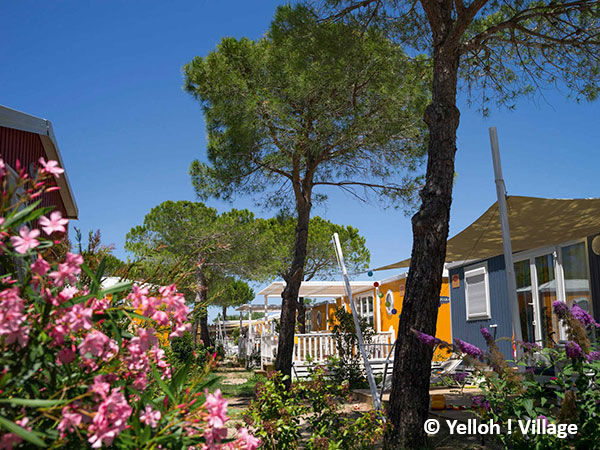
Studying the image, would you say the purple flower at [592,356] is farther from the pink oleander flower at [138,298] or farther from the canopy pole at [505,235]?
the pink oleander flower at [138,298]

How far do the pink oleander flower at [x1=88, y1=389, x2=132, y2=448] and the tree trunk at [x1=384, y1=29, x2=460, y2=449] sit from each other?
300cm

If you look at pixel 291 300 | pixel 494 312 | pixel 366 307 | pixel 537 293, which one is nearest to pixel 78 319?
pixel 291 300

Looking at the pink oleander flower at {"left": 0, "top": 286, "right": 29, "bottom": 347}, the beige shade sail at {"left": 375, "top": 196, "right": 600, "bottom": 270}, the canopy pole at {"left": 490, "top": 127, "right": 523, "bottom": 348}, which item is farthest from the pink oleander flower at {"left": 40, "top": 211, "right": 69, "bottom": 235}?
the beige shade sail at {"left": 375, "top": 196, "right": 600, "bottom": 270}

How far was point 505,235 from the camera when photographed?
487 cm

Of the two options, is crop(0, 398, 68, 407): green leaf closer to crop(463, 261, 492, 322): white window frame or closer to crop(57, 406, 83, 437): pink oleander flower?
crop(57, 406, 83, 437): pink oleander flower

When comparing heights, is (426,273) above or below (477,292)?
above

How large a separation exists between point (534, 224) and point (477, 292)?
3512 mm

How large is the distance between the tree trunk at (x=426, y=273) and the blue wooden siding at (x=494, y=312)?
4.93 meters

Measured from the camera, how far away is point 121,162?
10445 millimetres

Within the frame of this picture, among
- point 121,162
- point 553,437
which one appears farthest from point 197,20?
point 553,437

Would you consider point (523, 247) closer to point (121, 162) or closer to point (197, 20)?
point (197, 20)

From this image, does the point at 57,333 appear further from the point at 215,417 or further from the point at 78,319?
the point at 215,417

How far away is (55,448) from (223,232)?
15400 mm

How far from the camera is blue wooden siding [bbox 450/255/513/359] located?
873 centimetres
